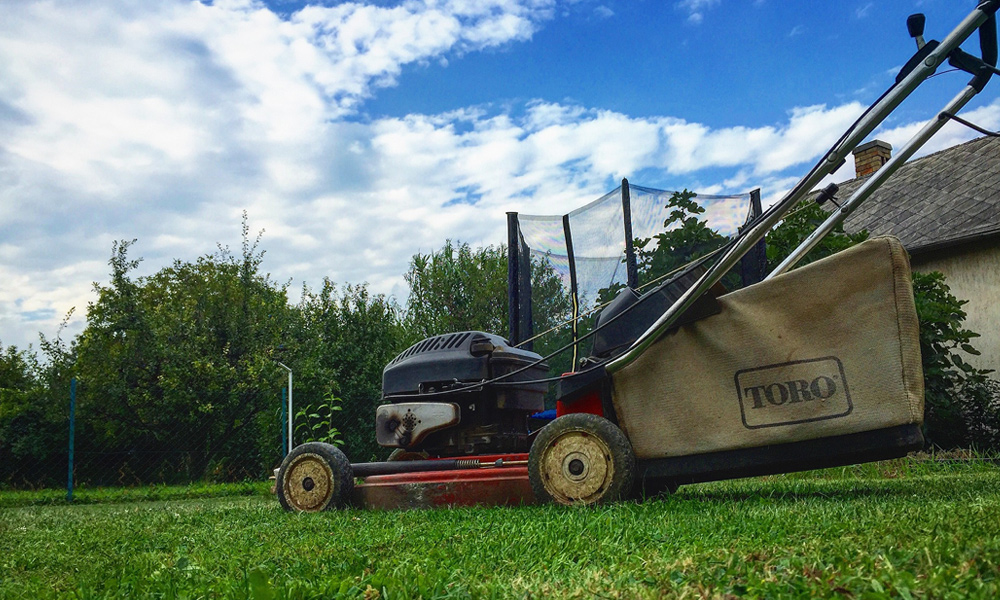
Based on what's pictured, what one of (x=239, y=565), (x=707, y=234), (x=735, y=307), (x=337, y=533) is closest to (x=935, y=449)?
(x=707, y=234)

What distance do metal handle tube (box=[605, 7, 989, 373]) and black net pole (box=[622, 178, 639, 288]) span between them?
1251 millimetres

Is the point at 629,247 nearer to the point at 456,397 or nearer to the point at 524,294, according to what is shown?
the point at 524,294

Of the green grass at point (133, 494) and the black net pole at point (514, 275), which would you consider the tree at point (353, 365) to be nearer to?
the green grass at point (133, 494)

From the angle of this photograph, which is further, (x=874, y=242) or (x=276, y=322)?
(x=276, y=322)

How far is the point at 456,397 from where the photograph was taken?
15.6 feet

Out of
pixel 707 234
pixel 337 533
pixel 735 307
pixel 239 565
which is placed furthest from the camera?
pixel 707 234

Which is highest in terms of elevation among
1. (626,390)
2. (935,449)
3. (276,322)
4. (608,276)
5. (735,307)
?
(276,322)

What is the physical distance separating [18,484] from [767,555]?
474 inches

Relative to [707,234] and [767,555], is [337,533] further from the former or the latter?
[707,234]

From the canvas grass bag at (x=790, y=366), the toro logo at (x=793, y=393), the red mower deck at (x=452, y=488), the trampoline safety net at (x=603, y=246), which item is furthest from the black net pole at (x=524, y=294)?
the toro logo at (x=793, y=393)

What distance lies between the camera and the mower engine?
4688 mm

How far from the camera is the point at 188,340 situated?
44.1ft

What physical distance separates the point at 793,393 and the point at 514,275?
8.32 feet

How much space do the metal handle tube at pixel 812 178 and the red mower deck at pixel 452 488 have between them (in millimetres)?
890
